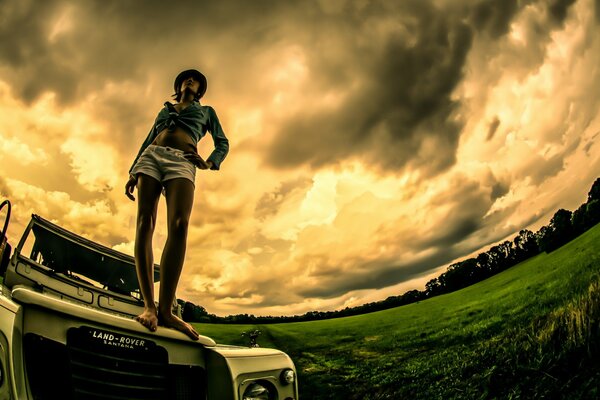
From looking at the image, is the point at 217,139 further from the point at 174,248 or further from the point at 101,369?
the point at 101,369

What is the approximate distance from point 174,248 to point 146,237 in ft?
0.71

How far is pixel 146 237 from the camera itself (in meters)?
2.05

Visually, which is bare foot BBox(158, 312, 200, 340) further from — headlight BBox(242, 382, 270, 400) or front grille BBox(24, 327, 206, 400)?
headlight BBox(242, 382, 270, 400)

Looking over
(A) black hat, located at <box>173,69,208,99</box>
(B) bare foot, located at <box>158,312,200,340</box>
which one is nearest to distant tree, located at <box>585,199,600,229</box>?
(A) black hat, located at <box>173,69,208,99</box>

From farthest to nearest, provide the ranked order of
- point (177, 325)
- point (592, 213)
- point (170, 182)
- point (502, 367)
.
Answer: point (592, 213) < point (502, 367) < point (170, 182) < point (177, 325)

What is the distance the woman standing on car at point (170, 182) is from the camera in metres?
1.90

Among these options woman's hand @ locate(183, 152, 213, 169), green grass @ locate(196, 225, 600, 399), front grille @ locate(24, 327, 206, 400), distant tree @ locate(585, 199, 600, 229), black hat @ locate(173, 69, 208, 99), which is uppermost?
black hat @ locate(173, 69, 208, 99)

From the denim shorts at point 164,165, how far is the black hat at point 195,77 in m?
0.83

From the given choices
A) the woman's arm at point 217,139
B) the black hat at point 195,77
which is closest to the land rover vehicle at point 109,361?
the woman's arm at point 217,139

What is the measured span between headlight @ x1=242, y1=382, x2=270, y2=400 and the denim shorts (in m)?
1.37

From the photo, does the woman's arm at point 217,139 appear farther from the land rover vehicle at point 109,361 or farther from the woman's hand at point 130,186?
the land rover vehicle at point 109,361

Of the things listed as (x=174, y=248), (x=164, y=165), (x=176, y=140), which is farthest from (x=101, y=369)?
(x=176, y=140)

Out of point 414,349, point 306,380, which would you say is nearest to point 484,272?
point 414,349

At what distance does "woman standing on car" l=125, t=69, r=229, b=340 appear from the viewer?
1.90m
